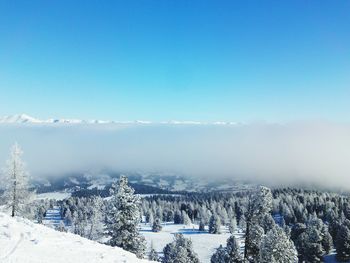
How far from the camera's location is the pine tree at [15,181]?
51969mm

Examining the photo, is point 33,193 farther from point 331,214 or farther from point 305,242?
point 331,214

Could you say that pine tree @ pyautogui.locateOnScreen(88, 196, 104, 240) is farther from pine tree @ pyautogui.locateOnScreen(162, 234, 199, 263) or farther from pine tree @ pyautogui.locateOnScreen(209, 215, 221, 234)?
pine tree @ pyautogui.locateOnScreen(209, 215, 221, 234)

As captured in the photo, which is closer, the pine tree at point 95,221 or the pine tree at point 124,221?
the pine tree at point 124,221

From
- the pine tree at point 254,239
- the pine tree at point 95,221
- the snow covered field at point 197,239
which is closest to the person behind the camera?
the pine tree at point 254,239

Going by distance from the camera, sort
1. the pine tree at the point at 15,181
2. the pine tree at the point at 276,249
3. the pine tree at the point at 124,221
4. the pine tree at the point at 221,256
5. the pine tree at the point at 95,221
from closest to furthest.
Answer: the pine tree at the point at 124,221 → the pine tree at the point at 276,249 → the pine tree at the point at 15,181 → the pine tree at the point at 221,256 → the pine tree at the point at 95,221

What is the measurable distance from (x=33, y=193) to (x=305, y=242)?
250ft

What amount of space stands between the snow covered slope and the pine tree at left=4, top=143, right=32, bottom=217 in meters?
25.9

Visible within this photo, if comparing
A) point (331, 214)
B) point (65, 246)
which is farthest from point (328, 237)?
point (65, 246)

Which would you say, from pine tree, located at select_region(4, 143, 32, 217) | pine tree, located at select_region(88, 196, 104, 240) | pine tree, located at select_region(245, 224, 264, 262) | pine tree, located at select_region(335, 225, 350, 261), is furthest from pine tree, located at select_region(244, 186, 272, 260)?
pine tree, located at select_region(335, 225, 350, 261)

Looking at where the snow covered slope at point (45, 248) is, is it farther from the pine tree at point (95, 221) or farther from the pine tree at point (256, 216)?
the pine tree at point (95, 221)

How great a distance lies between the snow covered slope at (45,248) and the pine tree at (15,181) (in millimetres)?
25869

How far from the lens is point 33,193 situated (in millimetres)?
55625

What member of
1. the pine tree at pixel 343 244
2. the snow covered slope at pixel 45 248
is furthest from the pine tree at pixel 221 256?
the snow covered slope at pixel 45 248

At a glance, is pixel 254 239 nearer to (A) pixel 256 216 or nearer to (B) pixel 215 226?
(A) pixel 256 216
